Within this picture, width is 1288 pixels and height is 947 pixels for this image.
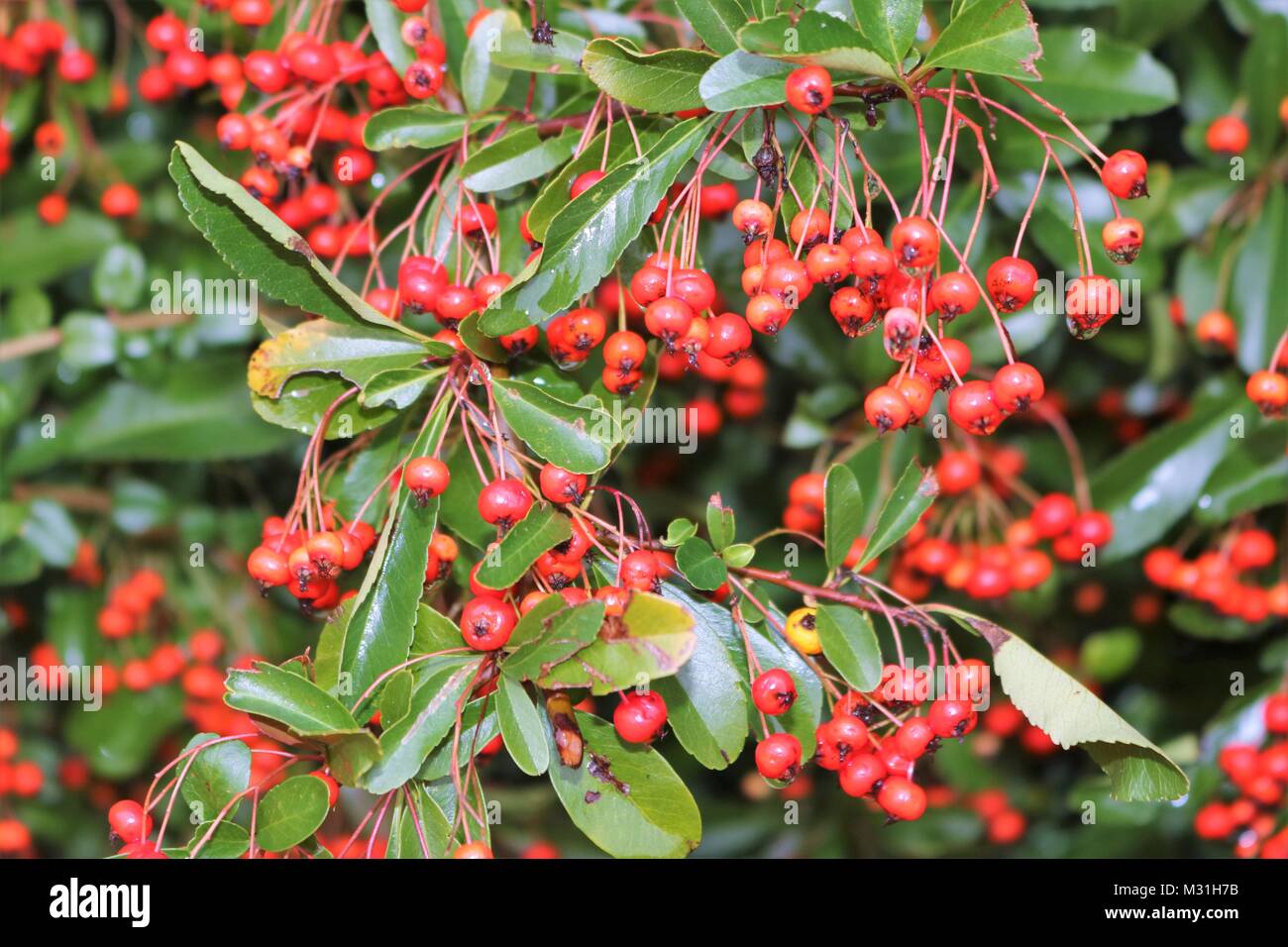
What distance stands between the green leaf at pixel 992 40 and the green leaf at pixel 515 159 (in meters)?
0.43

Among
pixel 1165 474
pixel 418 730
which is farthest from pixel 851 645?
pixel 1165 474

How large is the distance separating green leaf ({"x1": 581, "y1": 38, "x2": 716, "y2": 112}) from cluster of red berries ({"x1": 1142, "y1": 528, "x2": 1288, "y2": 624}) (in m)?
1.24

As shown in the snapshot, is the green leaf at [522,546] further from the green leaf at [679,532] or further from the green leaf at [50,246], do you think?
the green leaf at [50,246]

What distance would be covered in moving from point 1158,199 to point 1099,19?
0.30 m

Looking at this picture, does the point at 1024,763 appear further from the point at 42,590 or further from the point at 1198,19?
the point at 42,590

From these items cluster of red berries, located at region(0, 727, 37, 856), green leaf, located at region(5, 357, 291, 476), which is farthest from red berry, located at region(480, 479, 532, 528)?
cluster of red berries, located at region(0, 727, 37, 856)

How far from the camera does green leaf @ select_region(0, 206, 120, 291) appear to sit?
1958 millimetres

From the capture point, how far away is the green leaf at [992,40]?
1.07 m

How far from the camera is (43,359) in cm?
199

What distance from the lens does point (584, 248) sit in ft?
3.78

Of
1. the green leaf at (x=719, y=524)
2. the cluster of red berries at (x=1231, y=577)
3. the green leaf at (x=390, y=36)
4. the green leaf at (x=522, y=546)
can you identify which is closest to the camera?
the green leaf at (x=522, y=546)

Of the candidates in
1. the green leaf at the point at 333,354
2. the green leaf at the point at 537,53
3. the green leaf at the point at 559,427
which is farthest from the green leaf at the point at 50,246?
the green leaf at the point at 559,427

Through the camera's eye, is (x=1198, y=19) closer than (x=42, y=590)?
Yes
